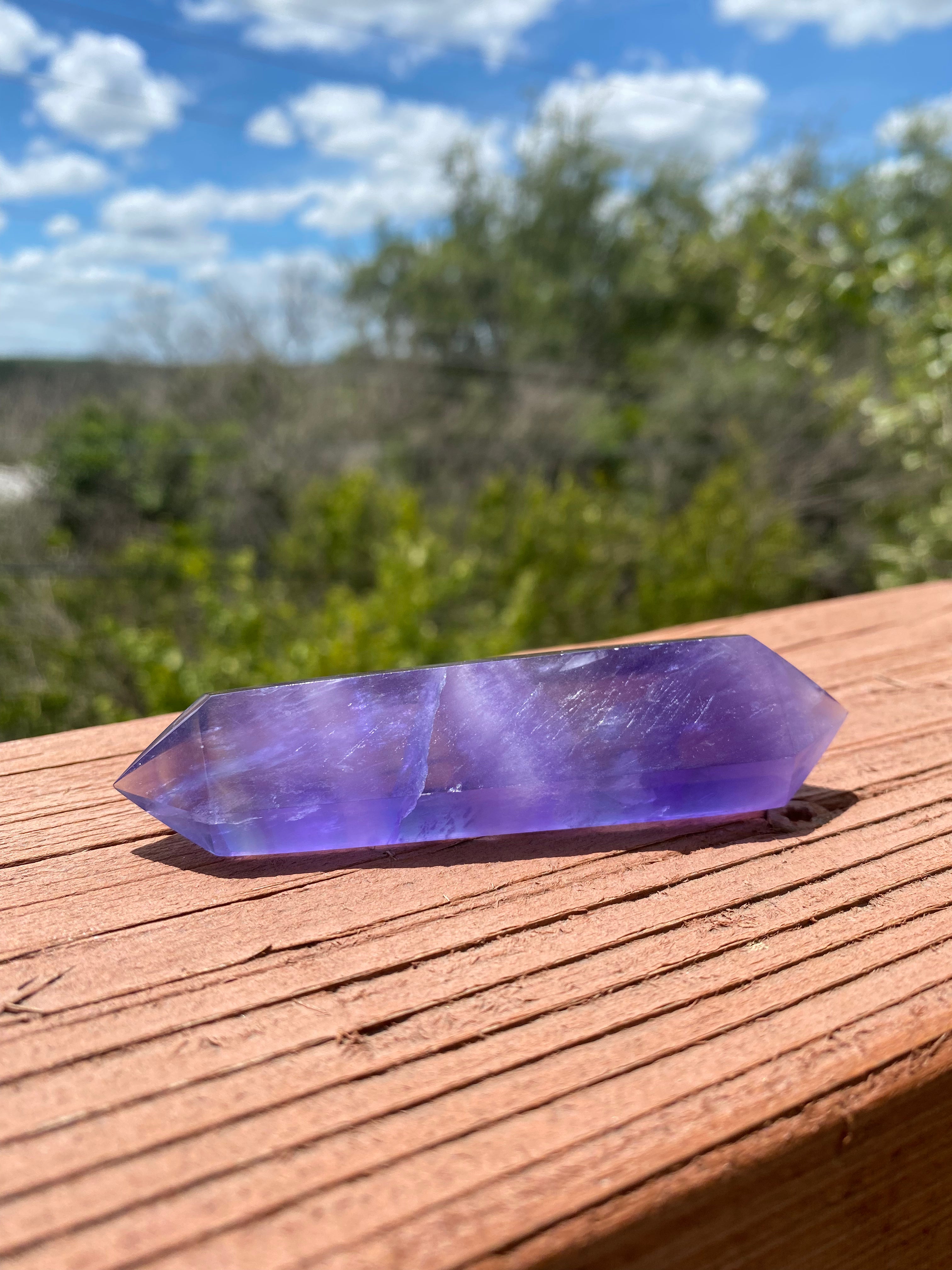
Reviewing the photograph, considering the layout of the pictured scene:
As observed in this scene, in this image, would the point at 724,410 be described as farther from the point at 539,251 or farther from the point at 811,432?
the point at 539,251

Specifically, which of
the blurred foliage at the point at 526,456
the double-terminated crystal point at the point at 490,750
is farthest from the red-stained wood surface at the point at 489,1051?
the blurred foliage at the point at 526,456

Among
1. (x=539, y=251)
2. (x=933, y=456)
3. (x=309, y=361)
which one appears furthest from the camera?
(x=539, y=251)

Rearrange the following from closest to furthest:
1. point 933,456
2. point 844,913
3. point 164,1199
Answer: point 164,1199
point 844,913
point 933,456

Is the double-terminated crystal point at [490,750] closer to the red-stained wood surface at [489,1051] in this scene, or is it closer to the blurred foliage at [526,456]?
the red-stained wood surface at [489,1051]

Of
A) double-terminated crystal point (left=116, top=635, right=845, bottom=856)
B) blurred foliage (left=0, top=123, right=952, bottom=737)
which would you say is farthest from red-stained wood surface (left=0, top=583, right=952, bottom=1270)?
blurred foliage (left=0, top=123, right=952, bottom=737)

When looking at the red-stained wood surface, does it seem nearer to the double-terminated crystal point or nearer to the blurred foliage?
the double-terminated crystal point

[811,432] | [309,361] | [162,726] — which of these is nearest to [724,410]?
[811,432]

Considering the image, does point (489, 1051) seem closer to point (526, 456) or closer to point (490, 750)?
point (490, 750)

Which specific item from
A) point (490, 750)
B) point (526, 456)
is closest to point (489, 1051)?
point (490, 750)
